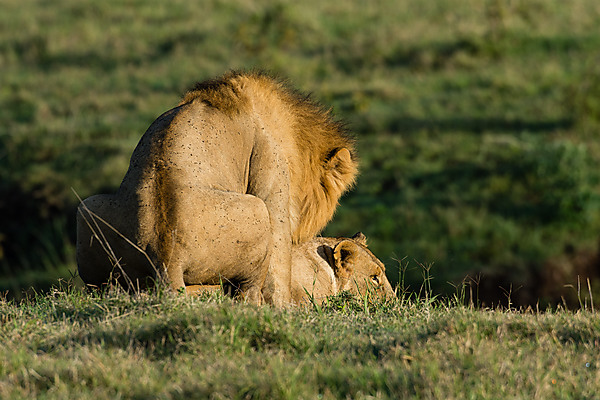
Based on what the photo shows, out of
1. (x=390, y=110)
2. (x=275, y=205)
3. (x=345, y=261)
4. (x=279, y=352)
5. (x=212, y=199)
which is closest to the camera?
(x=279, y=352)

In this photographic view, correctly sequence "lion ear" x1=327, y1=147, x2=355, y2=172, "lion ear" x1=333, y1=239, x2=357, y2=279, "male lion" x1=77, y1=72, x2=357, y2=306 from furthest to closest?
"lion ear" x1=327, y1=147, x2=355, y2=172 < "lion ear" x1=333, y1=239, x2=357, y2=279 < "male lion" x1=77, y1=72, x2=357, y2=306

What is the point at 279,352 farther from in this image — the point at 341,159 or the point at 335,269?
the point at 341,159

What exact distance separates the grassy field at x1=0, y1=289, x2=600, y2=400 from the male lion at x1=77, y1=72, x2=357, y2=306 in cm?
27

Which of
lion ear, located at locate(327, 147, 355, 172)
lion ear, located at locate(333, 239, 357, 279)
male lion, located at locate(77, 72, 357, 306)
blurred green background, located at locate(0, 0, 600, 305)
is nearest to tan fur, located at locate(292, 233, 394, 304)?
lion ear, located at locate(333, 239, 357, 279)

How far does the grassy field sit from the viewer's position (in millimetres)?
3400

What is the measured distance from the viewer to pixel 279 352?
3941 millimetres

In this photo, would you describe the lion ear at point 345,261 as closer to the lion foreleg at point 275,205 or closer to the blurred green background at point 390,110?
the lion foreleg at point 275,205

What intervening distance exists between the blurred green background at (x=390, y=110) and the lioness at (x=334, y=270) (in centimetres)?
444

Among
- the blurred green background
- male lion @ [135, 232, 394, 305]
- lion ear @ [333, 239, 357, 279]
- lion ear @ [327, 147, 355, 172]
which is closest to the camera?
male lion @ [135, 232, 394, 305]

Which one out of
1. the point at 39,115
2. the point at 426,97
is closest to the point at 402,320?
the point at 426,97

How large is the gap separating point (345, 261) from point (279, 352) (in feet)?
8.36

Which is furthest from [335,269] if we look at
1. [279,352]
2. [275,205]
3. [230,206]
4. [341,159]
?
[279,352]

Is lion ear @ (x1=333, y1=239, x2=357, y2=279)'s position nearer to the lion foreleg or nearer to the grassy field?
the lion foreleg

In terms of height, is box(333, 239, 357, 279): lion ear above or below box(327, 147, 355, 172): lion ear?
below
